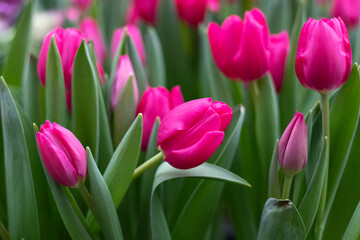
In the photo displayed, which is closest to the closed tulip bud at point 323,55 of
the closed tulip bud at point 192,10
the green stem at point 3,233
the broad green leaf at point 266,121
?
the broad green leaf at point 266,121

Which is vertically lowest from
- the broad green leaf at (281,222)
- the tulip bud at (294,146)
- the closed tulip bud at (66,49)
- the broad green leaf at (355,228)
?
the broad green leaf at (355,228)

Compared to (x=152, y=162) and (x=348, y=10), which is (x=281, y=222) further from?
(x=348, y=10)

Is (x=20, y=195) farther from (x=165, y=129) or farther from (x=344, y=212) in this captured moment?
(x=344, y=212)

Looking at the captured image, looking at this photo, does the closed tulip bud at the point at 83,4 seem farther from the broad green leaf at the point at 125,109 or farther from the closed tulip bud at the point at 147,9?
the broad green leaf at the point at 125,109

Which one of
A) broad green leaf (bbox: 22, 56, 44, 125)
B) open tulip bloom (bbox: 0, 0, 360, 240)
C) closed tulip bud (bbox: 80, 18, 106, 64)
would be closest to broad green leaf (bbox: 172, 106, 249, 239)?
open tulip bloom (bbox: 0, 0, 360, 240)

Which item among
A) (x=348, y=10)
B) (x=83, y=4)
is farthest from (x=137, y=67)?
(x=83, y=4)

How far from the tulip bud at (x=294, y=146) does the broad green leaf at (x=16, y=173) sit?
0.25 metres

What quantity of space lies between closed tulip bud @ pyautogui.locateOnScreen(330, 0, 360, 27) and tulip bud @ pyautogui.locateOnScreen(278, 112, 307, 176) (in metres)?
0.45

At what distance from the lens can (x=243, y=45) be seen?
1.93ft

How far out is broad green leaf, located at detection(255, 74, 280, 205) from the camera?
0.62 metres

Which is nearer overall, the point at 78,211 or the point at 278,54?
the point at 78,211

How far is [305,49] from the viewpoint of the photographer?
50 centimetres

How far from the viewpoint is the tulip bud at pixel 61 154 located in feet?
1.55

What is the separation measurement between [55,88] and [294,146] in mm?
253
